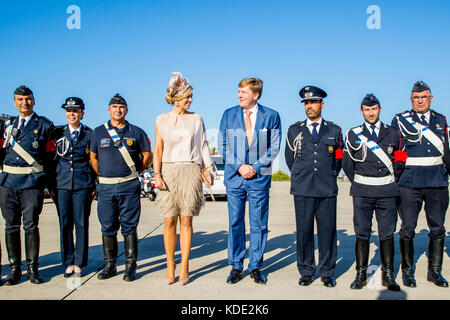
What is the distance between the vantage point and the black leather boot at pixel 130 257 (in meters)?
4.89

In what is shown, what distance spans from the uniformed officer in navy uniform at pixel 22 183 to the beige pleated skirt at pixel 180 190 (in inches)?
57.9

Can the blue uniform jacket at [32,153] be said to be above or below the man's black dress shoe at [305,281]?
above

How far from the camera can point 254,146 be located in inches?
195

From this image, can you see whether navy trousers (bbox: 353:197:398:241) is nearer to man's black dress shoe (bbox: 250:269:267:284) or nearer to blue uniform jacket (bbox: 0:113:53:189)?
man's black dress shoe (bbox: 250:269:267:284)

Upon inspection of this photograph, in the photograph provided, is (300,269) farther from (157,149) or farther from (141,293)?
(157,149)

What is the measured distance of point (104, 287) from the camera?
4.56 meters

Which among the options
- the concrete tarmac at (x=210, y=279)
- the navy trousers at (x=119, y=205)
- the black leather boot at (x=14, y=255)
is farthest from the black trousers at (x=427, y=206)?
the black leather boot at (x=14, y=255)

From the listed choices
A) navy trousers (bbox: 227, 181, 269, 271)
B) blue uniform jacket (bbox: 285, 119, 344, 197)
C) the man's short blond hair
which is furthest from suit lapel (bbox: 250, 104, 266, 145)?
navy trousers (bbox: 227, 181, 269, 271)

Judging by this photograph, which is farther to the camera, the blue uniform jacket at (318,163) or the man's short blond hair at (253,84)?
the man's short blond hair at (253,84)

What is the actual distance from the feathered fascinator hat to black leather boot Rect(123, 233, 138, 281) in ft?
5.74

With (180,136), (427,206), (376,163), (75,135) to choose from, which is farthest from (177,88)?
(427,206)

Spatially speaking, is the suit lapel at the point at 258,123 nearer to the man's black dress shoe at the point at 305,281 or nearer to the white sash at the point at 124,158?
the white sash at the point at 124,158

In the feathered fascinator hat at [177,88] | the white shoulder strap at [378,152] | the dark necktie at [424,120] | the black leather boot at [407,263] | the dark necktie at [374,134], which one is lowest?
the black leather boot at [407,263]
